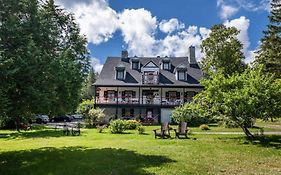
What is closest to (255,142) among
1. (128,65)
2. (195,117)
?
(195,117)

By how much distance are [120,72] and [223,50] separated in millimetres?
15700

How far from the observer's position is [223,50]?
47.3m

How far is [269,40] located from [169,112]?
1696 centimetres

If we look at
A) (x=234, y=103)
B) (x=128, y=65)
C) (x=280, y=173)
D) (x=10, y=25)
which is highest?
(x=128, y=65)

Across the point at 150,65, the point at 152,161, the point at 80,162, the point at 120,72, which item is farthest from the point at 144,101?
the point at 80,162

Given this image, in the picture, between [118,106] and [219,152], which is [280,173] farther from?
[118,106]

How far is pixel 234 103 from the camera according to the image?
58.6 feet

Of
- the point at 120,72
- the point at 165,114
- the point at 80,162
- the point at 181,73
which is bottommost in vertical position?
the point at 80,162

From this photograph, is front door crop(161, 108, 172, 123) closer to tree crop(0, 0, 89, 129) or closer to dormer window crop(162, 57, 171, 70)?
dormer window crop(162, 57, 171, 70)

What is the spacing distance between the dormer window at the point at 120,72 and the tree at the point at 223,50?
12.3 m

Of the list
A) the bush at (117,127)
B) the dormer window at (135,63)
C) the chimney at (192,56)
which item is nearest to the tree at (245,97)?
the bush at (117,127)

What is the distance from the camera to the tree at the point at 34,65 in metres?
12.3

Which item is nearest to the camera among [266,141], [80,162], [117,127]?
[80,162]

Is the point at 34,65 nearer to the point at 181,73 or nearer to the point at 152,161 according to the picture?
the point at 152,161
